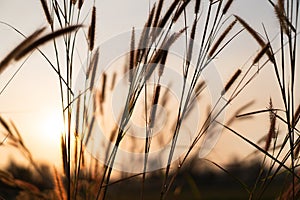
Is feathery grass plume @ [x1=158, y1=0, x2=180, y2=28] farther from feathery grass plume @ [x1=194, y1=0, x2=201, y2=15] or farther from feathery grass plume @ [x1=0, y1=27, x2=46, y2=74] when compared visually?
feathery grass plume @ [x1=0, y1=27, x2=46, y2=74]

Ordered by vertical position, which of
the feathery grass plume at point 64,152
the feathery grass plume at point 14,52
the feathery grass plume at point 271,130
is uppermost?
the feathery grass plume at point 14,52

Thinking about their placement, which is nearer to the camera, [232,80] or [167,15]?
[167,15]

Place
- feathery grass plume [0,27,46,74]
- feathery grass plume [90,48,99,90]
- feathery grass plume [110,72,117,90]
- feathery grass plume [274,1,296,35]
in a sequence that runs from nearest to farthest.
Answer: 1. feathery grass plume [0,27,46,74]
2. feathery grass plume [274,1,296,35]
3. feathery grass plume [90,48,99,90]
4. feathery grass plume [110,72,117,90]

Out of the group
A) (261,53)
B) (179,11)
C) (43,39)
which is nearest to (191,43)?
(179,11)

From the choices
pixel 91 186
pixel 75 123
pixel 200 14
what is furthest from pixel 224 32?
pixel 91 186

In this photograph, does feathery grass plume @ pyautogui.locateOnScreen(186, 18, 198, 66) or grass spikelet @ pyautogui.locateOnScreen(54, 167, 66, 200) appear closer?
grass spikelet @ pyautogui.locateOnScreen(54, 167, 66, 200)

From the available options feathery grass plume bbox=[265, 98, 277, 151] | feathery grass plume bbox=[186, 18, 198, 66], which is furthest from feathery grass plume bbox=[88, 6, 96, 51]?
feathery grass plume bbox=[265, 98, 277, 151]

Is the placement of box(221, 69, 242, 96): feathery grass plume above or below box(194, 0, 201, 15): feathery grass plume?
below

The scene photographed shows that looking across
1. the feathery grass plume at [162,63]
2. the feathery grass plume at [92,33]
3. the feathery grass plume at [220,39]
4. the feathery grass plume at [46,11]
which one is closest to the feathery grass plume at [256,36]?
the feathery grass plume at [220,39]

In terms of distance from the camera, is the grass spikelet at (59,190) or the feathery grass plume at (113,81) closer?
the grass spikelet at (59,190)

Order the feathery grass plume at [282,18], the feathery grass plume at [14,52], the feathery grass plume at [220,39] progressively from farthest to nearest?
1. the feathery grass plume at [220,39]
2. the feathery grass plume at [282,18]
3. the feathery grass plume at [14,52]

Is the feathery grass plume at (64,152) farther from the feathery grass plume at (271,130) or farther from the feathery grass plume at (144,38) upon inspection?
the feathery grass plume at (271,130)

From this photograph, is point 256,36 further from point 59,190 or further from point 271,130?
point 59,190

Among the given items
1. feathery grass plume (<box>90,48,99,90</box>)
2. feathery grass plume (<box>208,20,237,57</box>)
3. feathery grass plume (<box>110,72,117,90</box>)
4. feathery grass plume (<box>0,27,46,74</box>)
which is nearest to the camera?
feathery grass plume (<box>0,27,46,74</box>)
